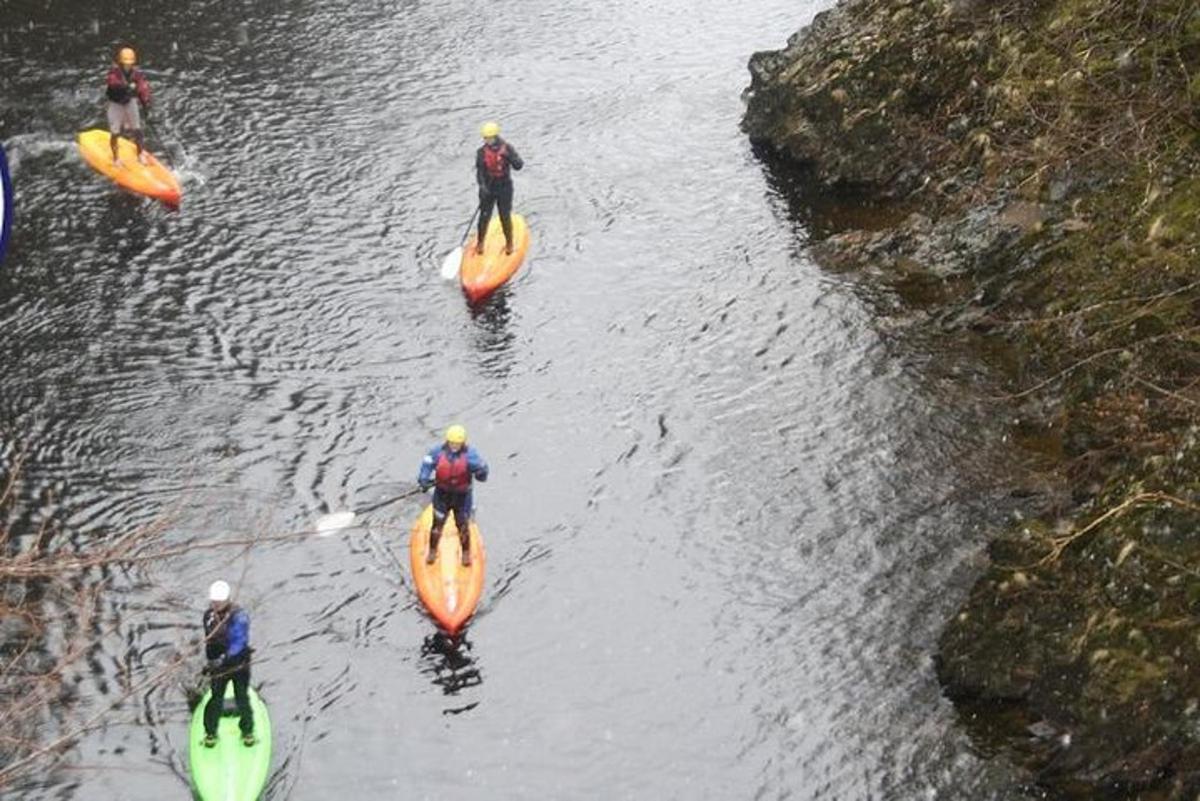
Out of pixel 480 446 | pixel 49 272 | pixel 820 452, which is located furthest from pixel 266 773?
pixel 49 272

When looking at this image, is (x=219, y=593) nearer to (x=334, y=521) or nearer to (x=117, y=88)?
(x=334, y=521)

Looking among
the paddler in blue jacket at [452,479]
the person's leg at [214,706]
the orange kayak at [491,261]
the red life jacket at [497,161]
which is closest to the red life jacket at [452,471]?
the paddler in blue jacket at [452,479]

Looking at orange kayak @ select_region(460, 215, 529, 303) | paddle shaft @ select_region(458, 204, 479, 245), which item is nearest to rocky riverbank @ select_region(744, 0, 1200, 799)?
orange kayak @ select_region(460, 215, 529, 303)

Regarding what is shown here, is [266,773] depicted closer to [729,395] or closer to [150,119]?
[729,395]

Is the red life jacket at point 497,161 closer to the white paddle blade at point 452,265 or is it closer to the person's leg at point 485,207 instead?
the person's leg at point 485,207

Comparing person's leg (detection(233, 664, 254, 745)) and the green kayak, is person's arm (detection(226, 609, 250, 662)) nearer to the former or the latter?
person's leg (detection(233, 664, 254, 745))

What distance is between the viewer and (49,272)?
71.4 feet

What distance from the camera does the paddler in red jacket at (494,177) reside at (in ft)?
71.8

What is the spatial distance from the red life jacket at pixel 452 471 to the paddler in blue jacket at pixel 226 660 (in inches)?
119

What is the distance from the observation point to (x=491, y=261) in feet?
73.8

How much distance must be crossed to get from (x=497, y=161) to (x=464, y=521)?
7701mm

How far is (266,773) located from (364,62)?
62.3 ft

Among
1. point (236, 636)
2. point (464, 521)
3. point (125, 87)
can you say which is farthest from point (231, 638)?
point (125, 87)

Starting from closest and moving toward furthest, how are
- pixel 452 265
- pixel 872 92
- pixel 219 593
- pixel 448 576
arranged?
pixel 219 593 < pixel 448 576 < pixel 452 265 < pixel 872 92
